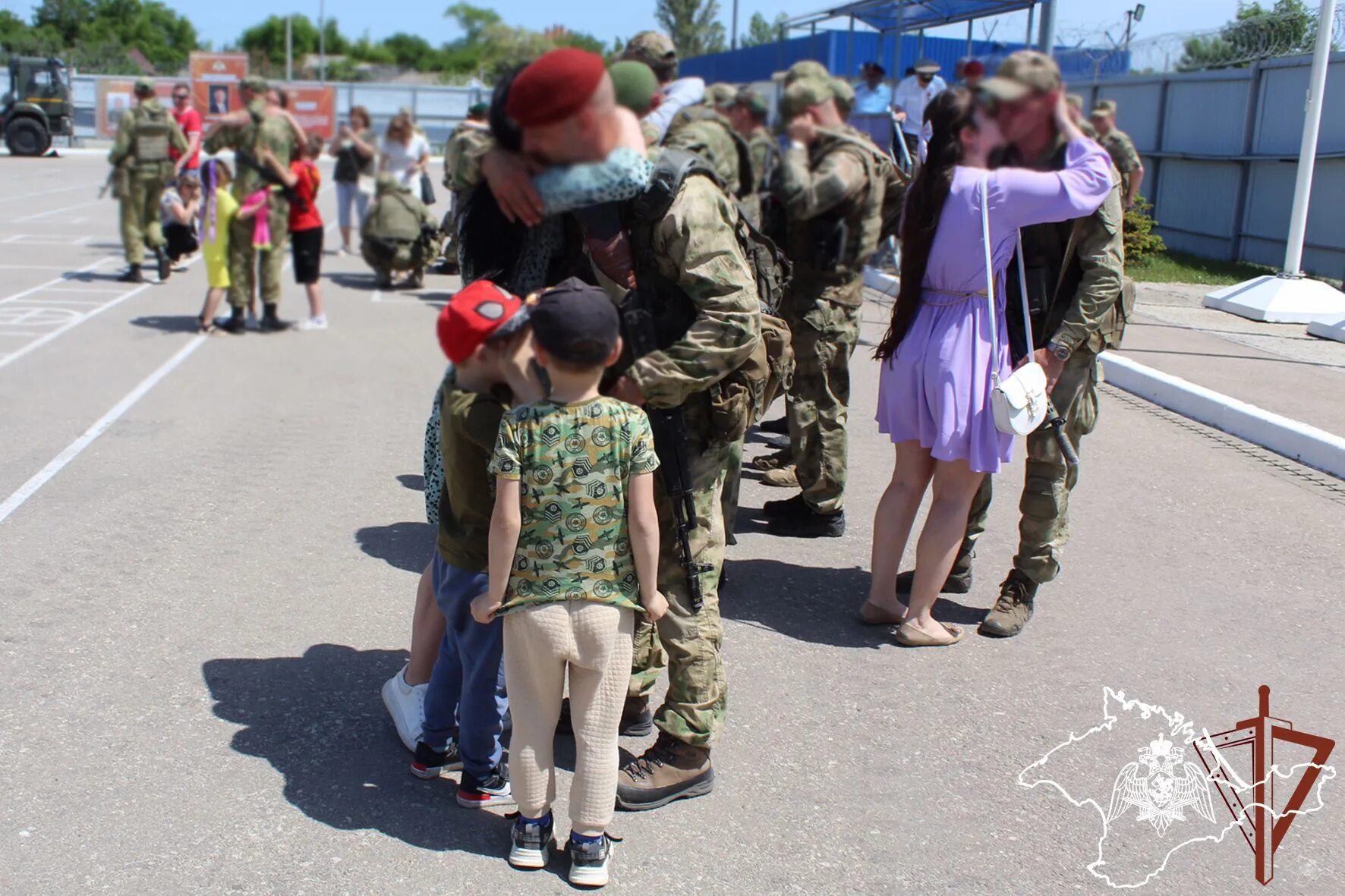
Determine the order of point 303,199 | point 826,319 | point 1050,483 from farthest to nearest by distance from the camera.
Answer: point 303,199
point 826,319
point 1050,483

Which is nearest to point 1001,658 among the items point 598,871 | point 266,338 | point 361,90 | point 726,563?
point 726,563

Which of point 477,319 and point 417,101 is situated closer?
point 477,319

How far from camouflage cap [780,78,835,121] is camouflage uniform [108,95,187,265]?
973cm

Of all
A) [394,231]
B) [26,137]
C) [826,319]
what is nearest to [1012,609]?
[826,319]

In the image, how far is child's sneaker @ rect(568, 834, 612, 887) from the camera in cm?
290

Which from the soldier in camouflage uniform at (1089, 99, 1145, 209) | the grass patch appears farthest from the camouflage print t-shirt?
the grass patch

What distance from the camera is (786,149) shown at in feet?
16.3

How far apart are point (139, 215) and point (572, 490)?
1145 cm

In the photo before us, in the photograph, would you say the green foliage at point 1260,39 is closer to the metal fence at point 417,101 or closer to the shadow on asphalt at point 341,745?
the shadow on asphalt at point 341,745

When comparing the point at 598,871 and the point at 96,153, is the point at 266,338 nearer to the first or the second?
the point at 598,871

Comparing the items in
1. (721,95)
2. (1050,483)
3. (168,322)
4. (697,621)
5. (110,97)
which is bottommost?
(168,322)

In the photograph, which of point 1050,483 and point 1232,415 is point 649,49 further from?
point 1232,415

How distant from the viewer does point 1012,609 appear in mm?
4516

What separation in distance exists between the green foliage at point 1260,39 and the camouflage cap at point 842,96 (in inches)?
235
